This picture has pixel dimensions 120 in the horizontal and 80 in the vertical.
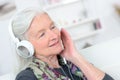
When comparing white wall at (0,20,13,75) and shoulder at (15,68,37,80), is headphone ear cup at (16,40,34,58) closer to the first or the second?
shoulder at (15,68,37,80)

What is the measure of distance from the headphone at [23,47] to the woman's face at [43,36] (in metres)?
0.04

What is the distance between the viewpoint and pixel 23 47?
4.03 ft

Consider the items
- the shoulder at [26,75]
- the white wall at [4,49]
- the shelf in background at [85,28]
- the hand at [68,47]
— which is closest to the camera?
the shoulder at [26,75]

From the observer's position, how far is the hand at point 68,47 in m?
1.43

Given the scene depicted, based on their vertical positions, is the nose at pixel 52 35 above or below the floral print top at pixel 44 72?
above

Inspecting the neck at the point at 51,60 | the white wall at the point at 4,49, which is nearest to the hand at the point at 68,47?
the neck at the point at 51,60

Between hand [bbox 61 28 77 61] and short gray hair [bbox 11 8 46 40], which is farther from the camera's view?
hand [bbox 61 28 77 61]

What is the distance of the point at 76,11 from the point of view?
315cm

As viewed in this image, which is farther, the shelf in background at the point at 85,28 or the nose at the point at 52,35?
the shelf in background at the point at 85,28

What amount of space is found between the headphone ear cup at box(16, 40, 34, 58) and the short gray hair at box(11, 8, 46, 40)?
47mm

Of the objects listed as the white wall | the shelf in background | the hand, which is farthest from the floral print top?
the shelf in background

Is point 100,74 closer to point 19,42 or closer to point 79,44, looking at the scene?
point 19,42

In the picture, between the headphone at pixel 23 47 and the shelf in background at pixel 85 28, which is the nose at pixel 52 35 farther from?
Result: the shelf in background at pixel 85 28

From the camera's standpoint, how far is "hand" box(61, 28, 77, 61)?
4.68 feet
